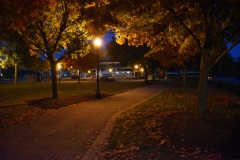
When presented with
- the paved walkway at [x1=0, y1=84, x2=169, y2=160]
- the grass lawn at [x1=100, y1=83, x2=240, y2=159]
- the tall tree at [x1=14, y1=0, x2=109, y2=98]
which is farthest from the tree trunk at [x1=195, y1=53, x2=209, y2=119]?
the tall tree at [x1=14, y1=0, x2=109, y2=98]

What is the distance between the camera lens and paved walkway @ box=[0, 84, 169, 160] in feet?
26.9

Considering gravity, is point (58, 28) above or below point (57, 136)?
above

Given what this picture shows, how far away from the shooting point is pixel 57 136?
405 inches

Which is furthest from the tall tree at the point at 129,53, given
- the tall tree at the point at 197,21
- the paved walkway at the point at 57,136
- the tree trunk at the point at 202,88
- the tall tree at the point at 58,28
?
the tree trunk at the point at 202,88

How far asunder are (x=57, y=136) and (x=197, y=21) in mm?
5872

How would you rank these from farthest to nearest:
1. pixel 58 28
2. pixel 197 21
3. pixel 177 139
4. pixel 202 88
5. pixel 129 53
→ pixel 129 53, pixel 58 28, pixel 197 21, pixel 202 88, pixel 177 139

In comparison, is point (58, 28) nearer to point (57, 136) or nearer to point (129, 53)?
point (57, 136)

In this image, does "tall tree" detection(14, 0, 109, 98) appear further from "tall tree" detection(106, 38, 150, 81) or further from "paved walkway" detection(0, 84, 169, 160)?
"tall tree" detection(106, 38, 150, 81)

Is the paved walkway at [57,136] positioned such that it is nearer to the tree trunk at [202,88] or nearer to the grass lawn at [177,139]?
the grass lawn at [177,139]

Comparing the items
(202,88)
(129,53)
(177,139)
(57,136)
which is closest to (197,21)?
(202,88)

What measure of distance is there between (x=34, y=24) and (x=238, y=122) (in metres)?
12.7

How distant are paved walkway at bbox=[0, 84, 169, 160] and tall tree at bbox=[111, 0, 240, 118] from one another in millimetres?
3606

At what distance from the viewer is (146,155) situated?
7.70 m

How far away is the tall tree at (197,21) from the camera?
9.87 m
